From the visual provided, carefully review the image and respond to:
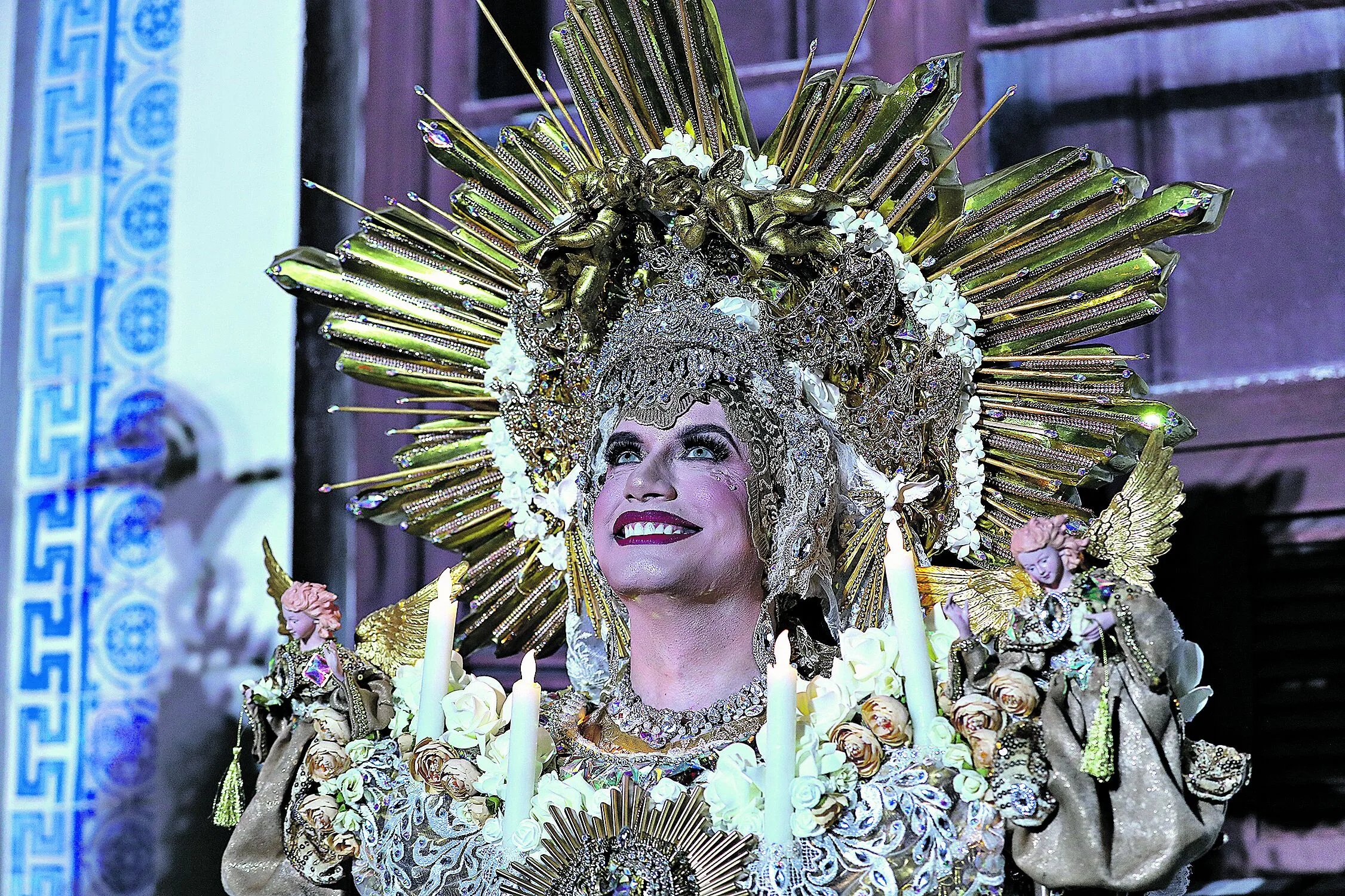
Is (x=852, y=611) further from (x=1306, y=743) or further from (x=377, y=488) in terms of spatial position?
(x=377, y=488)

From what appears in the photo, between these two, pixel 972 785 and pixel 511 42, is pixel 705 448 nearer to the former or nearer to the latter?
pixel 972 785

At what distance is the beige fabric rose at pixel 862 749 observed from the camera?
162 centimetres

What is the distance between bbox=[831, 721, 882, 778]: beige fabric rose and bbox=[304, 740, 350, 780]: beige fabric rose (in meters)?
0.57

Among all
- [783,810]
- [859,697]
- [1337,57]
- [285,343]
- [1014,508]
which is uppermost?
[1337,57]

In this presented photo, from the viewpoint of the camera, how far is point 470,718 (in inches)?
71.2

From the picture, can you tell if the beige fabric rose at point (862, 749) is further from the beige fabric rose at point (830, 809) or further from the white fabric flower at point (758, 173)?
the white fabric flower at point (758, 173)

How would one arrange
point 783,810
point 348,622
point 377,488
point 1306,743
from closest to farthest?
point 783,810 → point 1306,743 → point 377,488 → point 348,622

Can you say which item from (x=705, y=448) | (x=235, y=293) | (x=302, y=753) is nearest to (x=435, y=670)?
(x=302, y=753)

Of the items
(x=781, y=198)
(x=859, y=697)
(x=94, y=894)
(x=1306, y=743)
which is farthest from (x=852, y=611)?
(x=94, y=894)

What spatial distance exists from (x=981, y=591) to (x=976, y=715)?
0.32 m

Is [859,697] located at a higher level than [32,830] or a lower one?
higher

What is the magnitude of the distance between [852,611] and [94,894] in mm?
1363

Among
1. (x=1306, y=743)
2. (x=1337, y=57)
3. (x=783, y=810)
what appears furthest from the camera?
(x=1337, y=57)

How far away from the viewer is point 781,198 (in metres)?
1.77
